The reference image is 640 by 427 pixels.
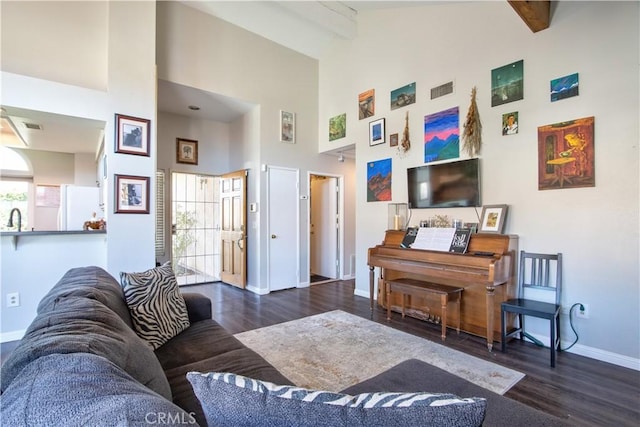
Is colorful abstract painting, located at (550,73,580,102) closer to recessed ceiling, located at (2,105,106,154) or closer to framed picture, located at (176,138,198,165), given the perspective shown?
recessed ceiling, located at (2,105,106,154)

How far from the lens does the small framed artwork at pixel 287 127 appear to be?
209 inches

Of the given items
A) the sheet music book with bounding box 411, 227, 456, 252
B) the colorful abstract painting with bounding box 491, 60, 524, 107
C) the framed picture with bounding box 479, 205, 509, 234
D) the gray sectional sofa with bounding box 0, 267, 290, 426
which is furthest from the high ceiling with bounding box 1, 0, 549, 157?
the gray sectional sofa with bounding box 0, 267, 290, 426

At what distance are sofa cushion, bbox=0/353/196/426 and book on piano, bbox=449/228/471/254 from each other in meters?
3.21

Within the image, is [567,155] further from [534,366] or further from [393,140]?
[393,140]

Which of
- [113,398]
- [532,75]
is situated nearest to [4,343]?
[113,398]

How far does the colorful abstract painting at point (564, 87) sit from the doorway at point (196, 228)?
17.5 feet

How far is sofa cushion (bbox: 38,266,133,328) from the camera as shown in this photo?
50.9 inches

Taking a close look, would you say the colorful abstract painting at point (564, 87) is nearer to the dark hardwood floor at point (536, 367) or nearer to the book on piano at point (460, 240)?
the book on piano at point (460, 240)

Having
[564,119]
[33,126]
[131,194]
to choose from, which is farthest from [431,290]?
[33,126]

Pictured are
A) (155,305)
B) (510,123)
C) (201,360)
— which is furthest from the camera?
(510,123)

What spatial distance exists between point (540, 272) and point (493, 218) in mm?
671

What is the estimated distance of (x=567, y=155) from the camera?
286 centimetres

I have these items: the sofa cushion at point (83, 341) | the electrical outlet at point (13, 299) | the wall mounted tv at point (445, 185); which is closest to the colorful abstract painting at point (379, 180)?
the wall mounted tv at point (445, 185)

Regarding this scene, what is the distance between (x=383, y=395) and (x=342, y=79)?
17.7 feet
